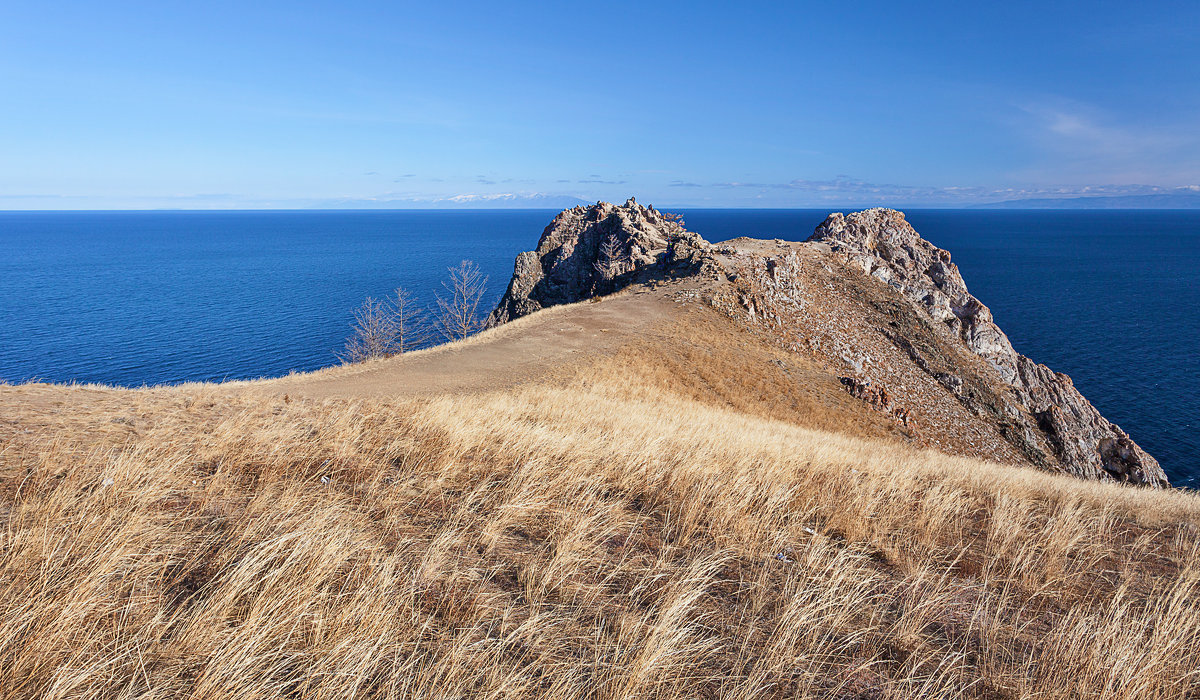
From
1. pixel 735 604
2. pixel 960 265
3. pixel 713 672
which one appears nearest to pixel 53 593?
pixel 713 672

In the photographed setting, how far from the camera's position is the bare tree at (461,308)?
49.8 m

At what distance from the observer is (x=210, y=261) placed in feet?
478

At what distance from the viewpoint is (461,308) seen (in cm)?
6988

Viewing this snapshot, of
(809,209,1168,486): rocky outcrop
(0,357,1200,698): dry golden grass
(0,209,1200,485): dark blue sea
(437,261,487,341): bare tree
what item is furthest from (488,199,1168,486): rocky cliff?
(0,357,1200,698): dry golden grass

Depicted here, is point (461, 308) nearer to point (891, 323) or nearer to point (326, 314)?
point (326, 314)

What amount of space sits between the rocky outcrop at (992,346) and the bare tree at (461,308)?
32.6 m

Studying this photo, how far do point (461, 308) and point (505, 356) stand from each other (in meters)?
48.6

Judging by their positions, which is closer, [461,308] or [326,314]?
[461,308]

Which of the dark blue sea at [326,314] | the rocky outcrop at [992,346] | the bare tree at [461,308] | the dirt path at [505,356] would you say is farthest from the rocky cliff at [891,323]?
the dark blue sea at [326,314]

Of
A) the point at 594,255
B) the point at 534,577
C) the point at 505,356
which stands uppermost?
the point at 594,255

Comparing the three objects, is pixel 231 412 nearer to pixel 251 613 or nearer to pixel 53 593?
pixel 53 593

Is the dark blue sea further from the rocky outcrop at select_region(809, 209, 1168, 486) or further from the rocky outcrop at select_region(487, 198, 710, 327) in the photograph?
the rocky outcrop at select_region(487, 198, 710, 327)

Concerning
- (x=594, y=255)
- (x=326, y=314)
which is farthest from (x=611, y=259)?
(x=326, y=314)

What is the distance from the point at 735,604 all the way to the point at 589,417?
25.1 ft
